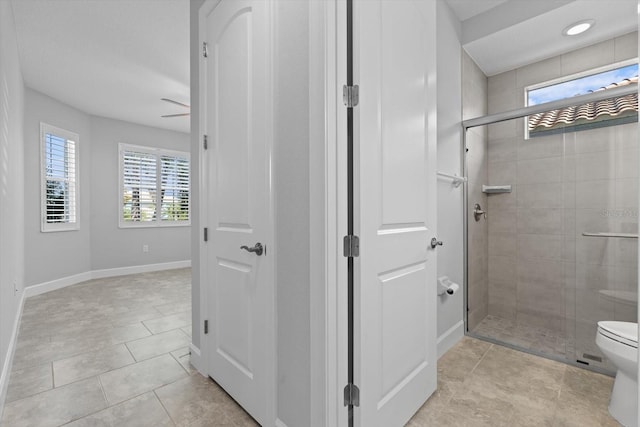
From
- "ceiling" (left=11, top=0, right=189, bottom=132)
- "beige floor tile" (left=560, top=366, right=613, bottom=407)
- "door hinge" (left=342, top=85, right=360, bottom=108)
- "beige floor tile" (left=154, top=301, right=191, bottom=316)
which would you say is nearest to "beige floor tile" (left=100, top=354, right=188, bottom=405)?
"beige floor tile" (left=154, top=301, right=191, bottom=316)

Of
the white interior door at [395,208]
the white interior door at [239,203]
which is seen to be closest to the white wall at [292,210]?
the white interior door at [239,203]

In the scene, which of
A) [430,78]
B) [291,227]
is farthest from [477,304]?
[291,227]

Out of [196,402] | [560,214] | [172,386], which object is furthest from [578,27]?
[172,386]

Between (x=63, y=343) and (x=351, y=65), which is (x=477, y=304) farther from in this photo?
(x=63, y=343)

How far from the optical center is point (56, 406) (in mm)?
1699

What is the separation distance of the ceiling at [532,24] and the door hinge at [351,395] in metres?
2.78

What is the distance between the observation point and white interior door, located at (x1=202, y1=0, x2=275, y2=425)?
1.48m

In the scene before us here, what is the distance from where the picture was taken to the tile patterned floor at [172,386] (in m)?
1.59

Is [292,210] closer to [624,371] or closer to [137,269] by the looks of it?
[624,371]

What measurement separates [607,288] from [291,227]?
7.78 ft

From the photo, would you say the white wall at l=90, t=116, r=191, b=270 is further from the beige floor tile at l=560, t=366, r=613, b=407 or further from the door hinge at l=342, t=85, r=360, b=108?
the beige floor tile at l=560, t=366, r=613, b=407

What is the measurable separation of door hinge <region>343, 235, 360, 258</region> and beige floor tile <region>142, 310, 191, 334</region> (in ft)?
7.73

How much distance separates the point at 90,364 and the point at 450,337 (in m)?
2.68

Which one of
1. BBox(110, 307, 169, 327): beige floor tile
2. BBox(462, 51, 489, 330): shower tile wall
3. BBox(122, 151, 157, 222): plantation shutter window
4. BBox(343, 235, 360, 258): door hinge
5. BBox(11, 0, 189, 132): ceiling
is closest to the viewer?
BBox(343, 235, 360, 258): door hinge
